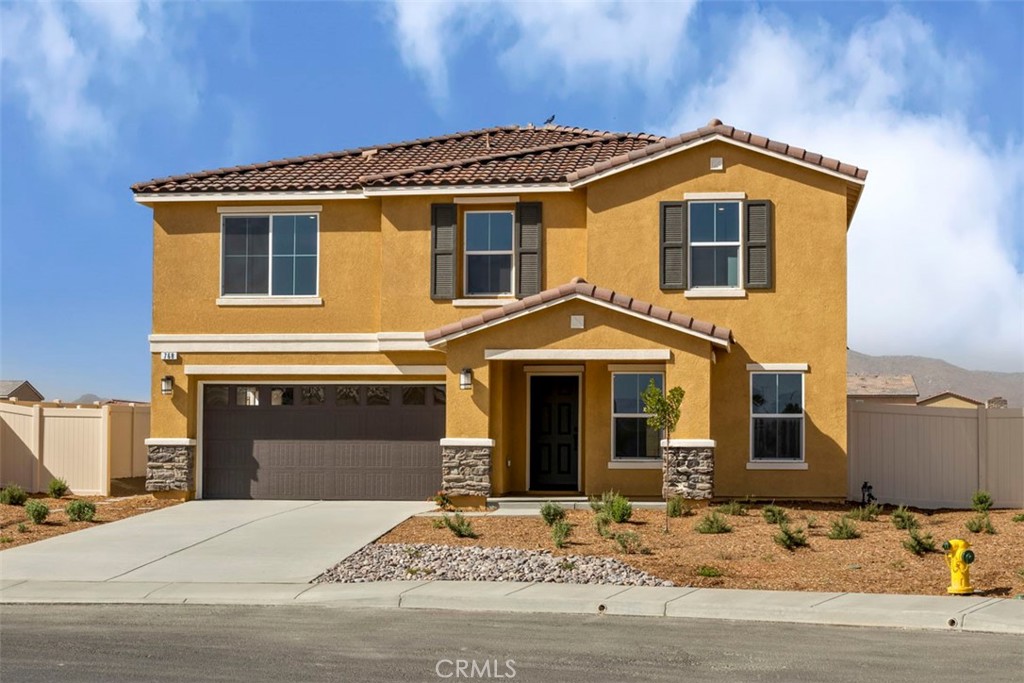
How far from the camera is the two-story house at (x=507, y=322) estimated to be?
2155 cm

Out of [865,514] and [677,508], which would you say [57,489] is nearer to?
[677,508]

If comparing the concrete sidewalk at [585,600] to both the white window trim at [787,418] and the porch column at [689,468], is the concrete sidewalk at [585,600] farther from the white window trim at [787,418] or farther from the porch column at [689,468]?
the white window trim at [787,418]

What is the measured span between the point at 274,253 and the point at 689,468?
8688mm

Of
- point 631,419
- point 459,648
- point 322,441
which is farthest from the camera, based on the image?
point 322,441

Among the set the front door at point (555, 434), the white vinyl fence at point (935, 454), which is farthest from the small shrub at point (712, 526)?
the white vinyl fence at point (935, 454)

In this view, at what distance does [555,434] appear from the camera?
23438mm

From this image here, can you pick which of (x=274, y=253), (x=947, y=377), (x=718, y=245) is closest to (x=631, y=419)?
(x=718, y=245)

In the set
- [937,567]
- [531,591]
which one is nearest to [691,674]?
[531,591]

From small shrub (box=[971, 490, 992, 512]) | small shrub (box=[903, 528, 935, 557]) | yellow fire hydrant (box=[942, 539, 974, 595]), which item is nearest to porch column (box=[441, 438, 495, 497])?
small shrub (box=[903, 528, 935, 557])

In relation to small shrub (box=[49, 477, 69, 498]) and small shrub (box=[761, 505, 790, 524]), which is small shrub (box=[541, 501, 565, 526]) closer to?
small shrub (box=[761, 505, 790, 524])

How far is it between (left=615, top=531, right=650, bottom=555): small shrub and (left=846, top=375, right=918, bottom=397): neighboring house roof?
27838 millimetres

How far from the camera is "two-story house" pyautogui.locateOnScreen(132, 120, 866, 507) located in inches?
848

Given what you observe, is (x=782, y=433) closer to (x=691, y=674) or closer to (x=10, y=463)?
(x=691, y=674)

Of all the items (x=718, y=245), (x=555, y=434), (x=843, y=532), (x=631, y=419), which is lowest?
(x=843, y=532)
